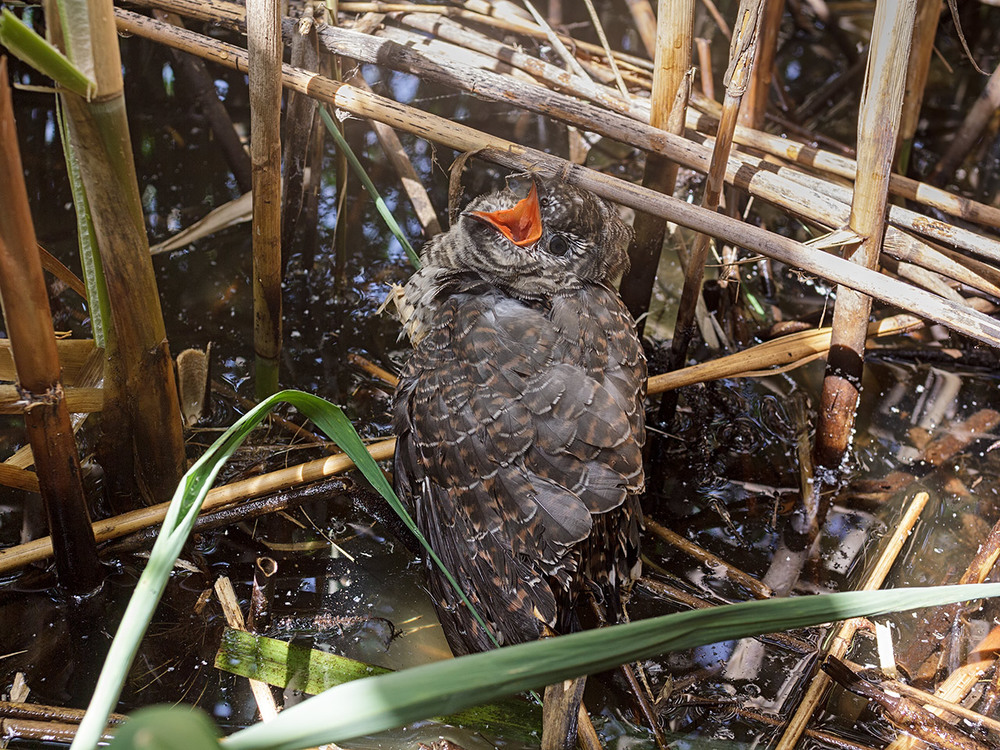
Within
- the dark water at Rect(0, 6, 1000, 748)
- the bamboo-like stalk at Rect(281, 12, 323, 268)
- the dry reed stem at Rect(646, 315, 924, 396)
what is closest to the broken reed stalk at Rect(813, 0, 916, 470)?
the dry reed stem at Rect(646, 315, 924, 396)

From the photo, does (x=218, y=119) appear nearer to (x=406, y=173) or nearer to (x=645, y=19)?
(x=406, y=173)

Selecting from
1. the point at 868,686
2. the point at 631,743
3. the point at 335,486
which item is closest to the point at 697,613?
the point at 631,743

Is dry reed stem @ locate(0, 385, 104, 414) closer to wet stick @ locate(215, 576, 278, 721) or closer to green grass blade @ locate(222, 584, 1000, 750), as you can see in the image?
wet stick @ locate(215, 576, 278, 721)

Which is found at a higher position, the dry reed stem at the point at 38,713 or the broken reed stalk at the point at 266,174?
the broken reed stalk at the point at 266,174

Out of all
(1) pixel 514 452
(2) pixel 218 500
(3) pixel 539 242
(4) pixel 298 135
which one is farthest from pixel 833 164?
(2) pixel 218 500

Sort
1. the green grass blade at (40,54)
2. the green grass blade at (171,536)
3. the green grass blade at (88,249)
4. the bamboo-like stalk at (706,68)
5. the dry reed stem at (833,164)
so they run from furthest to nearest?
the bamboo-like stalk at (706,68), the dry reed stem at (833,164), the green grass blade at (88,249), the green grass blade at (40,54), the green grass blade at (171,536)

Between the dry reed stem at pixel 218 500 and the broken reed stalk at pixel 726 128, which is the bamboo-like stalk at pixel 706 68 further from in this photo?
the dry reed stem at pixel 218 500

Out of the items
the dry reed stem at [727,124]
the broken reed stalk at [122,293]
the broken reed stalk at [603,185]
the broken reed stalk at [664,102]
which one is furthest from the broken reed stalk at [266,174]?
the dry reed stem at [727,124]

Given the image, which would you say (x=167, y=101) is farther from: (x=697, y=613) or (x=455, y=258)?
(x=697, y=613)
